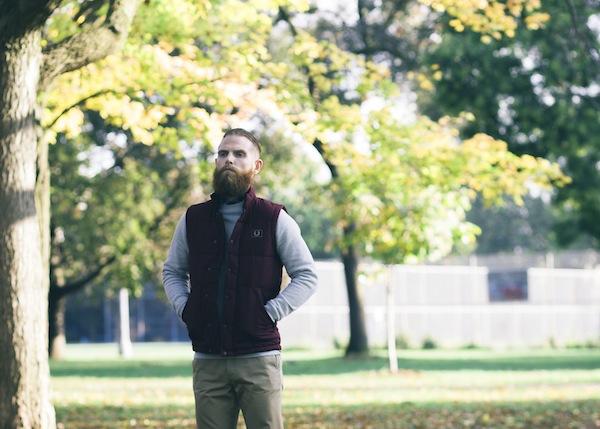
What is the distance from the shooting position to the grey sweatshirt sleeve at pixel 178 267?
4746 mm

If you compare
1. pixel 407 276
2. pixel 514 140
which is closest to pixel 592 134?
pixel 514 140

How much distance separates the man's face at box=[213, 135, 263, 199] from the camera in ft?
15.2

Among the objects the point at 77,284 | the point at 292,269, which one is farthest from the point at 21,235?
the point at 77,284

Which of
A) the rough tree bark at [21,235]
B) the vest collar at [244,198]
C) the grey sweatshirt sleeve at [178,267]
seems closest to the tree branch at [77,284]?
the rough tree bark at [21,235]

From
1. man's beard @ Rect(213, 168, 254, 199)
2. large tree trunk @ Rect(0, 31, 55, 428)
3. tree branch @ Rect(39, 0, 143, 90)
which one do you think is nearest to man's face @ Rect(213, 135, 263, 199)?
man's beard @ Rect(213, 168, 254, 199)

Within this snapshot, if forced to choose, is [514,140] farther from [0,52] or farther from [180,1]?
[0,52]

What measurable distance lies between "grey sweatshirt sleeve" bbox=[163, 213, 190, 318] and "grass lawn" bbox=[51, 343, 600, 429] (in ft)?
21.8

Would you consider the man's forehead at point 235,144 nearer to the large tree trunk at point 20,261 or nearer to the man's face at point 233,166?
the man's face at point 233,166

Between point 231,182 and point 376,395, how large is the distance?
1179 cm

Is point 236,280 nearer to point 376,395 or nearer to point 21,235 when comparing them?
point 21,235

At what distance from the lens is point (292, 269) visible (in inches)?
184

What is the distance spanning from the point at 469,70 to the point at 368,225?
447 cm

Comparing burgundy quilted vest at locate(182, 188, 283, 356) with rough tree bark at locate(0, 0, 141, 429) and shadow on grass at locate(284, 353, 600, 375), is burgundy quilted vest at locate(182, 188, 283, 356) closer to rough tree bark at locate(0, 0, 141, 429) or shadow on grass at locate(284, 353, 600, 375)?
rough tree bark at locate(0, 0, 141, 429)

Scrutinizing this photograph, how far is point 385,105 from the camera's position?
1430cm
